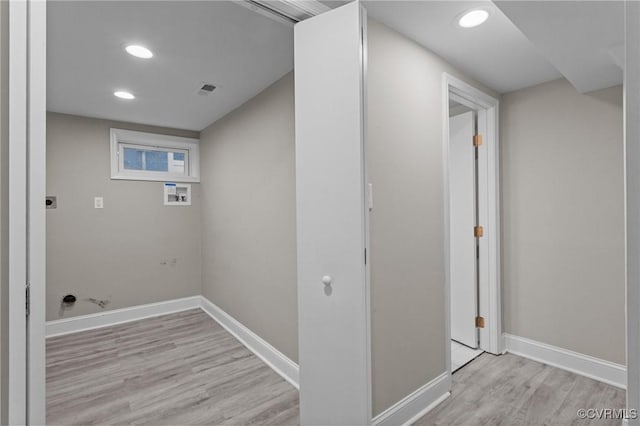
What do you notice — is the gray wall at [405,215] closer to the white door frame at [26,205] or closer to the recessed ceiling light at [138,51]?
the white door frame at [26,205]

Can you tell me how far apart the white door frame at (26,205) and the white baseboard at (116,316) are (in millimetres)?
3201

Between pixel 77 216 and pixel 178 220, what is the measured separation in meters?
1.04

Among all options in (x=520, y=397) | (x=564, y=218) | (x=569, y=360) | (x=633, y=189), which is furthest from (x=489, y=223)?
(x=633, y=189)

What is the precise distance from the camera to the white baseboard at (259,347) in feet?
7.72

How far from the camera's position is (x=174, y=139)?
396 cm

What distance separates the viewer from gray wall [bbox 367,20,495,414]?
5.43 ft

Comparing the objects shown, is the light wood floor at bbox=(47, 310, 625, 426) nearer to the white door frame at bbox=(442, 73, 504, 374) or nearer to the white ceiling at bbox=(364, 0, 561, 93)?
the white door frame at bbox=(442, 73, 504, 374)

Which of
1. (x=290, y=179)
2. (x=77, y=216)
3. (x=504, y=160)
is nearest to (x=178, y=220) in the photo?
(x=77, y=216)

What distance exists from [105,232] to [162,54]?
Result: 2431 millimetres

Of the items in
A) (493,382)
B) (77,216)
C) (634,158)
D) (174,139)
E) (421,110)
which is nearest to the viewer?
(634,158)

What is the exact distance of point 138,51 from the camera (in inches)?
81.6

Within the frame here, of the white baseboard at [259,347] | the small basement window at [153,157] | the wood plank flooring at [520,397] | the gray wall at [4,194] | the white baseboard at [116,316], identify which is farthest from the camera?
the small basement window at [153,157]

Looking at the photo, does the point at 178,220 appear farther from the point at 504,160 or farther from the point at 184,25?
the point at 504,160

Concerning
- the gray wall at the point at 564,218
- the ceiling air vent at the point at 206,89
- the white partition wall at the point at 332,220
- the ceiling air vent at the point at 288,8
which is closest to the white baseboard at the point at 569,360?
the gray wall at the point at 564,218
